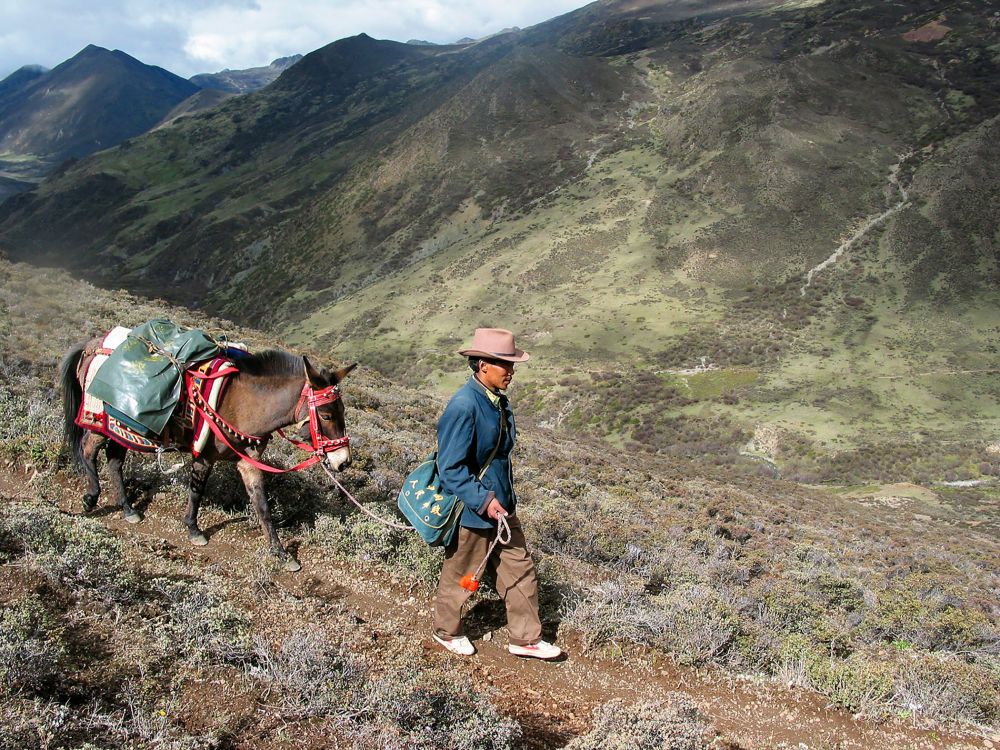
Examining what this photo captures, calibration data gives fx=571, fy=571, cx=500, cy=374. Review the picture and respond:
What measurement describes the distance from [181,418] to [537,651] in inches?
149

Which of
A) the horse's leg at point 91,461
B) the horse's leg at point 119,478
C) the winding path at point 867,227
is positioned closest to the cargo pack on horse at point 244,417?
the horse's leg at point 91,461

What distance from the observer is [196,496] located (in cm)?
530

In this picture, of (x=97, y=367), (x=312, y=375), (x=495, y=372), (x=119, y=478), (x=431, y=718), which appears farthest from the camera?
(x=119, y=478)

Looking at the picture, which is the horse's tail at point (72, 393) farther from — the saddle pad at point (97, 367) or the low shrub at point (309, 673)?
the low shrub at point (309, 673)

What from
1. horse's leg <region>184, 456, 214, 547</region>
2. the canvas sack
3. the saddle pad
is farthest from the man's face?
the saddle pad

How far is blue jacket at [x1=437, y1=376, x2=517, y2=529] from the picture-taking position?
3.78 metres

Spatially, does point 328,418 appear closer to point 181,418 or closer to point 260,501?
point 260,501

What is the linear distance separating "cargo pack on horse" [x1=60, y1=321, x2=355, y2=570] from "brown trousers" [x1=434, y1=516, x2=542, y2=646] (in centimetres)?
148

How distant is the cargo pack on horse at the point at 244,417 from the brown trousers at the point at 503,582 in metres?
1.48

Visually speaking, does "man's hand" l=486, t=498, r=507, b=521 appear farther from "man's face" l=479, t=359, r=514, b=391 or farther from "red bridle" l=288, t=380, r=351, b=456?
"red bridle" l=288, t=380, r=351, b=456

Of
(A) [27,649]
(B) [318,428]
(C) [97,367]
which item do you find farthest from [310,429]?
(A) [27,649]

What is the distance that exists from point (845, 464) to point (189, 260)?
94.3 meters

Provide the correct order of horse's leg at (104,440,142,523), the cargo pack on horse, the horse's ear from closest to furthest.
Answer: the horse's ear → the cargo pack on horse → horse's leg at (104,440,142,523)

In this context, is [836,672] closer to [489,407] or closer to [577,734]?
[577,734]
